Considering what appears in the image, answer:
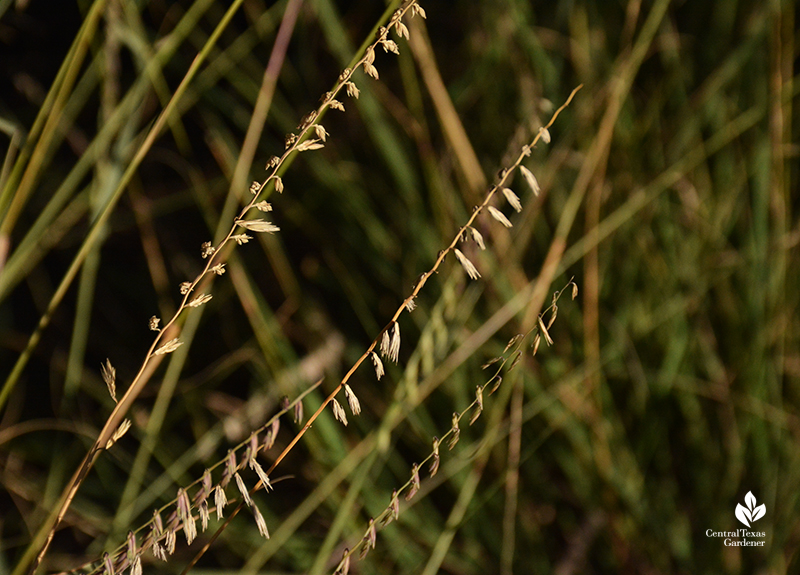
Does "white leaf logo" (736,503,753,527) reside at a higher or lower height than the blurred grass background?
lower

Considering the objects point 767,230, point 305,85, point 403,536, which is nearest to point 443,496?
point 403,536

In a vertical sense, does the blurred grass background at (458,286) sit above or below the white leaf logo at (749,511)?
above

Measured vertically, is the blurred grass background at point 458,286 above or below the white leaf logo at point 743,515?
above

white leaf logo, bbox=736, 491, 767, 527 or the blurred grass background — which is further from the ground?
the blurred grass background
